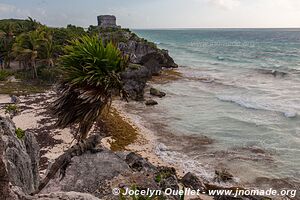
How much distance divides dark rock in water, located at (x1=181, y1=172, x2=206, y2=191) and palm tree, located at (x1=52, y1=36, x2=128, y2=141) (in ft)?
24.7

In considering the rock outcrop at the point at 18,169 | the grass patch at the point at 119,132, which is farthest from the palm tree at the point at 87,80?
the grass patch at the point at 119,132

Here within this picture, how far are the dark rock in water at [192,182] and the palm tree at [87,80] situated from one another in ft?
24.7

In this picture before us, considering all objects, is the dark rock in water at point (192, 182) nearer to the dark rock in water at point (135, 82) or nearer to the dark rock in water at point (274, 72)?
the dark rock in water at point (135, 82)

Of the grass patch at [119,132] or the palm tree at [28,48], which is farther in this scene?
the palm tree at [28,48]

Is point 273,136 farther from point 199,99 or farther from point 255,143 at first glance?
point 199,99

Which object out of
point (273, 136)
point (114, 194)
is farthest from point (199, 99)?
point (114, 194)

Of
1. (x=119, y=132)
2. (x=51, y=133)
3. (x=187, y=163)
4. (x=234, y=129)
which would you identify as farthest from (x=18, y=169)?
(x=234, y=129)

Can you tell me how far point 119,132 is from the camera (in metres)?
22.7

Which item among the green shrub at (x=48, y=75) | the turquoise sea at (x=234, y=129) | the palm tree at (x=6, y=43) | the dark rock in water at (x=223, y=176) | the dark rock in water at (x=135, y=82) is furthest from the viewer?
the palm tree at (x=6, y=43)

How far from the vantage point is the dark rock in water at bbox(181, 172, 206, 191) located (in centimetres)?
1527

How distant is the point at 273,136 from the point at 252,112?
22.6 ft

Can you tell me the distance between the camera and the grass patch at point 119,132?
2073cm

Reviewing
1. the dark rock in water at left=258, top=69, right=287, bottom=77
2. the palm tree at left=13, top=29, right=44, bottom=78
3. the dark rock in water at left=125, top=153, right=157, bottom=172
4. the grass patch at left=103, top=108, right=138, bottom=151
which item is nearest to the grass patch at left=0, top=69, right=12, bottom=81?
the palm tree at left=13, top=29, right=44, bottom=78

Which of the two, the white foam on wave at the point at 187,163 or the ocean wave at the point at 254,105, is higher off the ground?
the ocean wave at the point at 254,105
